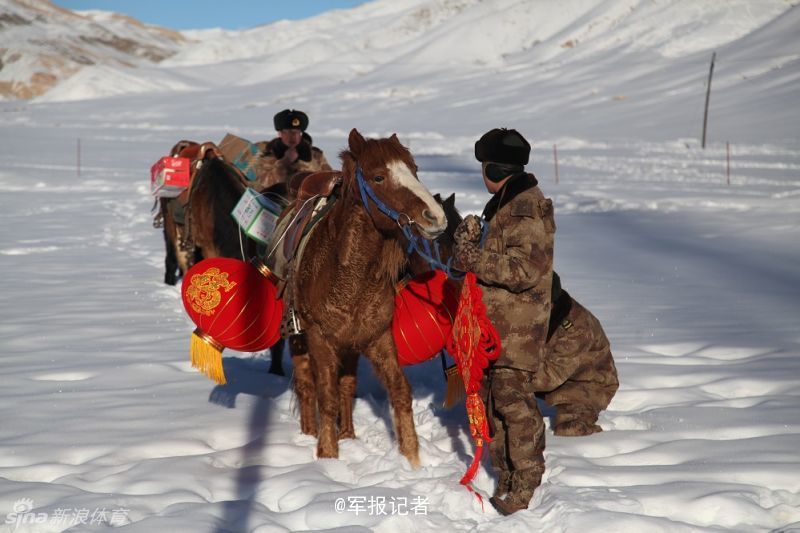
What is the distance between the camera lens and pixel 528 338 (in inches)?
148

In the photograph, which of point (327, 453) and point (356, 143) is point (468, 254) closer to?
point (356, 143)

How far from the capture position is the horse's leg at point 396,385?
14.0 ft

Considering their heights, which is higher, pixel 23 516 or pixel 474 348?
pixel 474 348

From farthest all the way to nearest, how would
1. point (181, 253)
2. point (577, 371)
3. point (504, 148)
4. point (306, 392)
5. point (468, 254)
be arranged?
point (181, 253) → point (306, 392) → point (577, 371) → point (504, 148) → point (468, 254)

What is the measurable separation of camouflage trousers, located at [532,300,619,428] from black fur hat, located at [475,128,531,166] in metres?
1.14

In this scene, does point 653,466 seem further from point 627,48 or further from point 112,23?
point 112,23

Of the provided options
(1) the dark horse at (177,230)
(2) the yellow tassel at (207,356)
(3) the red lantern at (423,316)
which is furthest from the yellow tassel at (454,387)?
(1) the dark horse at (177,230)

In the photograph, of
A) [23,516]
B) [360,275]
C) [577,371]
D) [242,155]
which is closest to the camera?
[23,516]

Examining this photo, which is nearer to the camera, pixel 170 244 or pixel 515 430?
pixel 515 430

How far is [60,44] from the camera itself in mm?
93375

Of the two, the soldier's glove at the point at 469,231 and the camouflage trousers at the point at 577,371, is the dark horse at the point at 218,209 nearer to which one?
the camouflage trousers at the point at 577,371

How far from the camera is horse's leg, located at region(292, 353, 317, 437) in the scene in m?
4.89

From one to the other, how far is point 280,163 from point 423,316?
3.57 metres

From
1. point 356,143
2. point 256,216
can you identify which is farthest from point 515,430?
point 256,216
